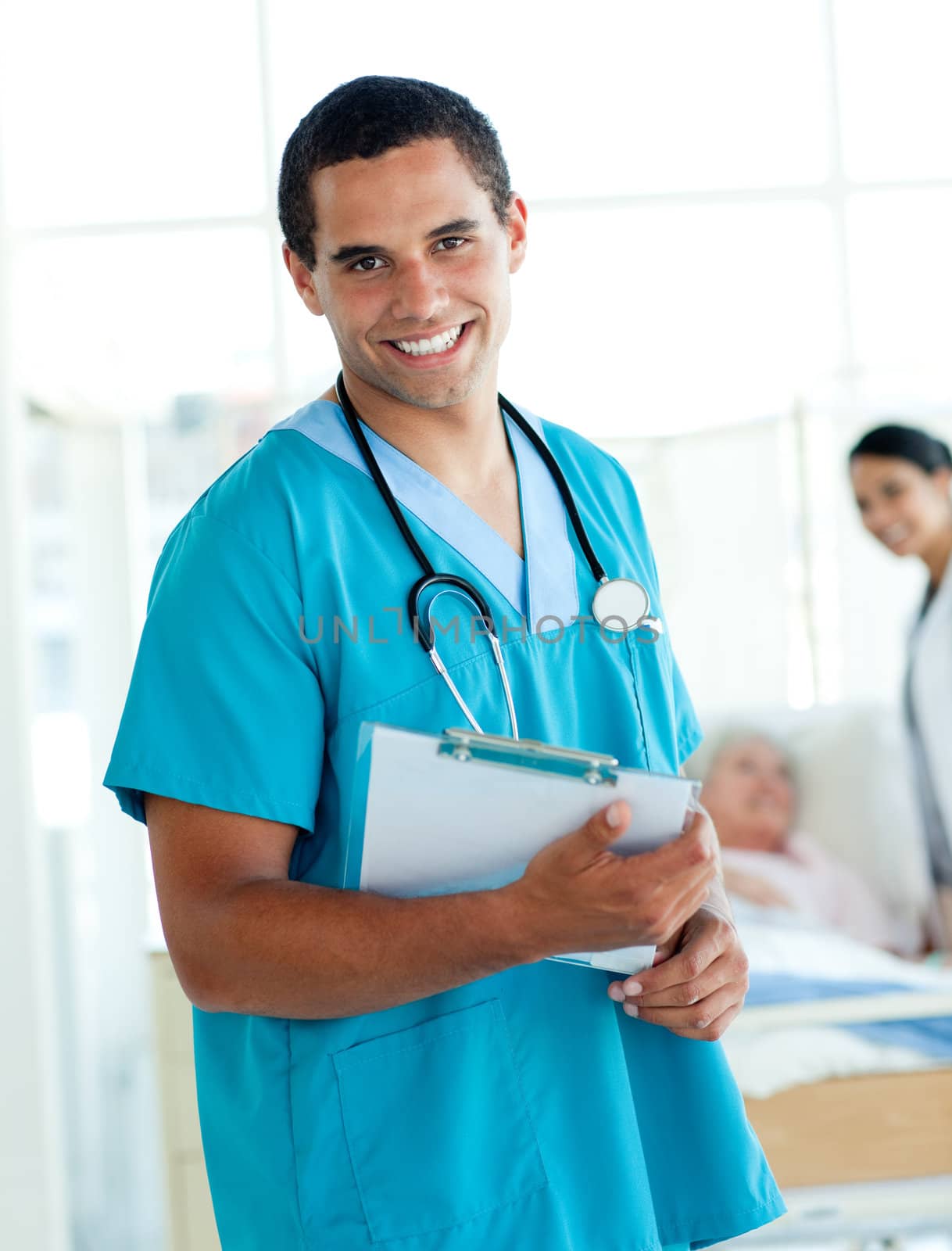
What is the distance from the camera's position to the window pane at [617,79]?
126 inches

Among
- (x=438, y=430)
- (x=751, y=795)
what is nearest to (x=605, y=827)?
(x=438, y=430)

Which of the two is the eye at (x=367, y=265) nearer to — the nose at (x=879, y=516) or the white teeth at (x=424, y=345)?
the white teeth at (x=424, y=345)

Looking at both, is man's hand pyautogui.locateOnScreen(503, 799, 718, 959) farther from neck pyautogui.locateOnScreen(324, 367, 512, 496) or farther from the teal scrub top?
neck pyautogui.locateOnScreen(324, 367, 512, 496)

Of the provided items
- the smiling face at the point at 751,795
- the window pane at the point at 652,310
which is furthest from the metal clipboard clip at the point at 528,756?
the window pane at the point at 652,310

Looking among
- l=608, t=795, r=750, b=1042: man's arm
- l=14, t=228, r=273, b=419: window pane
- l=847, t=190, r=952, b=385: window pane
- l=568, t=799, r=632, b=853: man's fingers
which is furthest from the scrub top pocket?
l=847, t=190, r=952, b=385: window pane

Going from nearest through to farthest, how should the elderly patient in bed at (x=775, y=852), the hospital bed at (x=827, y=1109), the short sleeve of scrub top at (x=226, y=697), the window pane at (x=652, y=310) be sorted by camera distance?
1. the short sleeve of scrub top at (x=226, y=697)
2. the hospital bed at (x=827, y=1109)
3. the elderly patient in bed at (x=775, y=852)
4. the window pane at (x=652, y=310)

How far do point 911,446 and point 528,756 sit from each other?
2.39 m

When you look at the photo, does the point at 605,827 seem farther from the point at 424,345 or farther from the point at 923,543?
the point at 923,543

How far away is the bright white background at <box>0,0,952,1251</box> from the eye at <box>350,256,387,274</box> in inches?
77.5

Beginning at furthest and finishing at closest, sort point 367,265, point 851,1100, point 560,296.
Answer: point 560,296 → point 851,1100 → point 367,265

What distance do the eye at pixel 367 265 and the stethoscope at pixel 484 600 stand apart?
99 mm

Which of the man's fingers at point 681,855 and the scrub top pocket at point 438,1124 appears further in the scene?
the scrub top pocket at point 438,1124

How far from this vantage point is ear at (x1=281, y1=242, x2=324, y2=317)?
105cm

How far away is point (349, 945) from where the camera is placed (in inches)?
31.5
